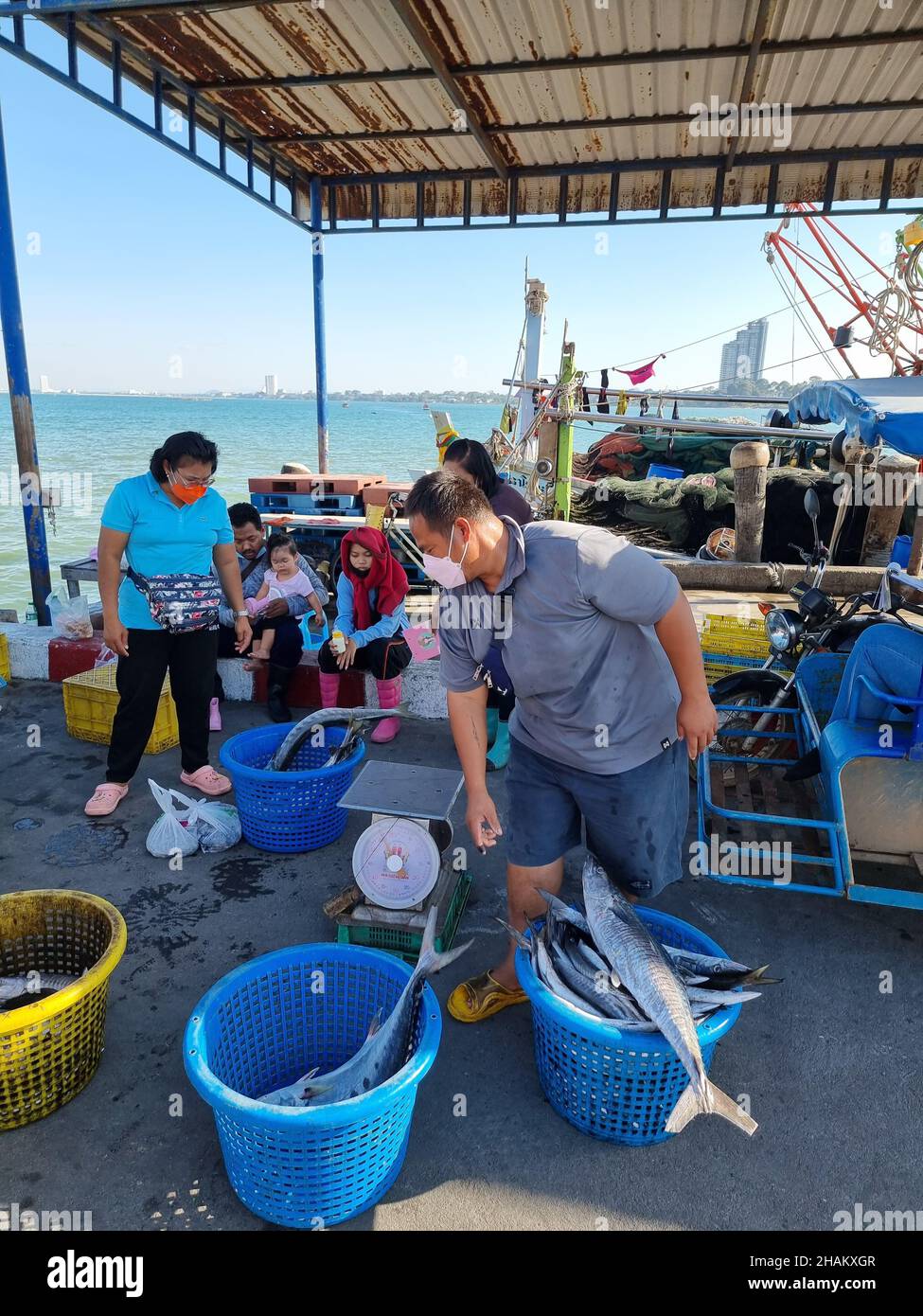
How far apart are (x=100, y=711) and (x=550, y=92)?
6037mm

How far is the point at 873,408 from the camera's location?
3.80 m

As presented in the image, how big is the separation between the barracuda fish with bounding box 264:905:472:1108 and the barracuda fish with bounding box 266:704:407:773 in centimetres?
185

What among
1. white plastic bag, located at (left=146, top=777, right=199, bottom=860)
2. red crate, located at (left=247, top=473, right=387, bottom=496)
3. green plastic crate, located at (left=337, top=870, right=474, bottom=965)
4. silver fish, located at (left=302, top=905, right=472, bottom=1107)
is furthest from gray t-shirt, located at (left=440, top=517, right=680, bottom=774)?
red crate, located at (left=247, top=473, right=387, bottom=496)

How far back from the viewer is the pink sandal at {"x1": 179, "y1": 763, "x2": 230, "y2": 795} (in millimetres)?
4750

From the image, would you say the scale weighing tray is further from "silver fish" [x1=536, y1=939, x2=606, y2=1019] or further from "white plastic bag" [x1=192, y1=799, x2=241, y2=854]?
"white plastic bag" [x1=192, y1=799, x2=241, y2=854]

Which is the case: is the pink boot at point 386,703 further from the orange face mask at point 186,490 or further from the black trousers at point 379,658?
the orange face mask at point 186,490

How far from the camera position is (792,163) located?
7559 mm

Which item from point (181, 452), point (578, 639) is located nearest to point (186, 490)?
point (181, 452)

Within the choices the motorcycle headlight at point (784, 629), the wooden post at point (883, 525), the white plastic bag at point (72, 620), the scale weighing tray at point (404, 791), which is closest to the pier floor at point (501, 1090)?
the scale weighing tray at point (404, 791)

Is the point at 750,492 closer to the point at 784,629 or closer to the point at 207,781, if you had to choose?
the point at 784,629
